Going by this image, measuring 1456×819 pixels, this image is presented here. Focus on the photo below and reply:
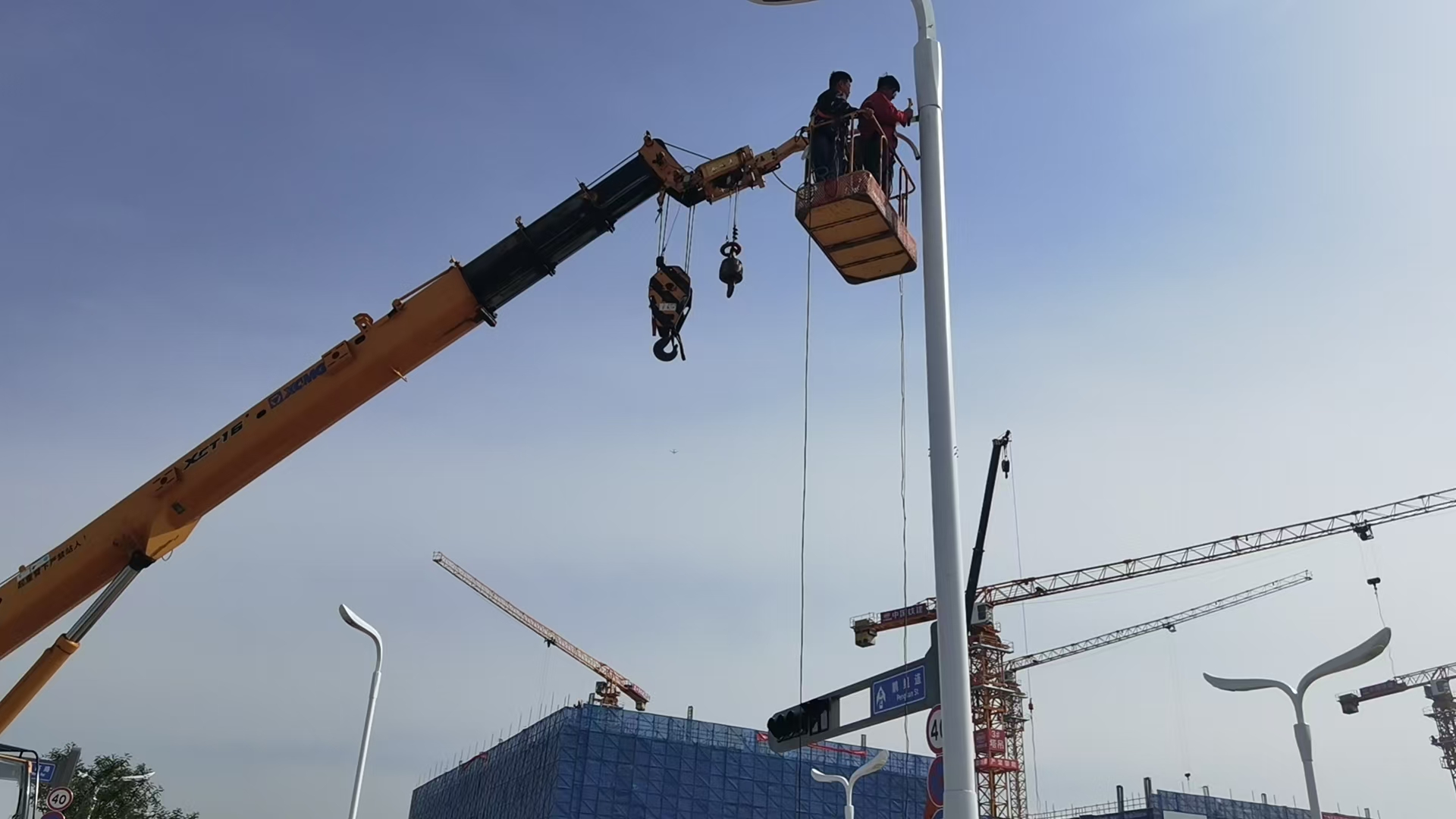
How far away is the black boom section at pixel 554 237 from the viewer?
680 inches

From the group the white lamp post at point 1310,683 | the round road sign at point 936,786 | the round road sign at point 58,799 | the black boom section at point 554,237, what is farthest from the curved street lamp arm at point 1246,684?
the round road sign at point 58,799

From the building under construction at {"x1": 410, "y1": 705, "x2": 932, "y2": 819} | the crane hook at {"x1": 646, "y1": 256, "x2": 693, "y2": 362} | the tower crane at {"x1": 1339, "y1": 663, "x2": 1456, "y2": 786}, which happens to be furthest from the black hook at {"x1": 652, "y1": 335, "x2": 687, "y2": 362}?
the tower crane at {"x1": 1339, "y1": 663, "x2": 1456, "y2": 786}

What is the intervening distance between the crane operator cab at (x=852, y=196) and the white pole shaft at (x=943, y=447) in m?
2.94

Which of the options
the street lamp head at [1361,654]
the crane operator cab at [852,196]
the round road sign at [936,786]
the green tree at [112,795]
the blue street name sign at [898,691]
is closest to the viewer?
the blue street name sign at [898,691]

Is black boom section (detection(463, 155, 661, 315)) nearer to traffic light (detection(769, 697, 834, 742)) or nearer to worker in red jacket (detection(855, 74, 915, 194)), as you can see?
worker in red jacket (detection(855, 74, 915, 194))

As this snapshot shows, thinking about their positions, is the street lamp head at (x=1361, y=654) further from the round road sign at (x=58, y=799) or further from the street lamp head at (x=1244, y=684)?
the round road sign at (x=58, y=799)

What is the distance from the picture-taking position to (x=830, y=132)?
1135 centimetres

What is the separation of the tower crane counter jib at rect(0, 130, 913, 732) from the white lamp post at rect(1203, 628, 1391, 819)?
10722 millimetres

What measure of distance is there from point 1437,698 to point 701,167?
4464 inches

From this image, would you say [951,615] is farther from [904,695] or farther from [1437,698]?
[1437,698]

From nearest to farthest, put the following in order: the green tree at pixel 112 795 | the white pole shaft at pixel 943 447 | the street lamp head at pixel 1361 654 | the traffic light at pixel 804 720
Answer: the white pole shaft at pixel 943 447
the traffic light at pixel 804 720
the street lamp head at pixel 1361 654
the green tree at pixel 112 795

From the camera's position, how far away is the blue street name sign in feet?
25.9

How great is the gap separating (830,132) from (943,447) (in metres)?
5.53

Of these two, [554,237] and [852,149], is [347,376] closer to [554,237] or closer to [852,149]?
[554,237]
